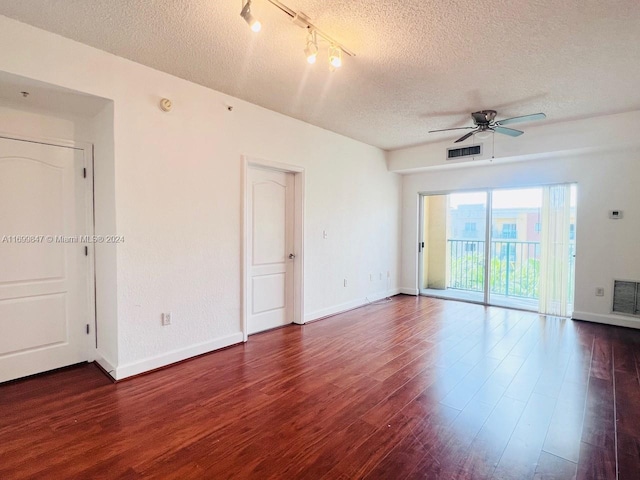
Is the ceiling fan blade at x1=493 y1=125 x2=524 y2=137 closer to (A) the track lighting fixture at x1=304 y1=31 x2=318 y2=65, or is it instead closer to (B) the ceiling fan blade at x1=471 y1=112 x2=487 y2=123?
(B) the ceiling fan blade at x1=471 y1=112 x2=487 y2=123

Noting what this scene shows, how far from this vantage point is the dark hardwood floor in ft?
5.95

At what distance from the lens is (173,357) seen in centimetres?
312

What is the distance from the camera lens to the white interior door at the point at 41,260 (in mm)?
2721

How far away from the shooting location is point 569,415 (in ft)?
7.50

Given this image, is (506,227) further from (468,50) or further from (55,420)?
(55,420)

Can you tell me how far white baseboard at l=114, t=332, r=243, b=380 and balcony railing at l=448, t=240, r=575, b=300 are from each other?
4.39 m

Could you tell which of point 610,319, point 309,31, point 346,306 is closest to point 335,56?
point 309,31

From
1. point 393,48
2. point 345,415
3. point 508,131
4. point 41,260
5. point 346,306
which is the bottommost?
point 345,415

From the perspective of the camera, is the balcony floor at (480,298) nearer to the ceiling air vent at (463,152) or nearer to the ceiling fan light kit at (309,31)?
the ceiling air vent at (463,152)

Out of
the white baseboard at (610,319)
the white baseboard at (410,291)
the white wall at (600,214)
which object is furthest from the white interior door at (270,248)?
the white baseboard at (610,319)

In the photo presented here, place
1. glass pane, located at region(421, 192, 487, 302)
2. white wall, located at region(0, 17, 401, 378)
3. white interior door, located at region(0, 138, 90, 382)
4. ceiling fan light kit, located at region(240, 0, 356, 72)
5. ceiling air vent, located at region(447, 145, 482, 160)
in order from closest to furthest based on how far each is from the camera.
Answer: ceiling fan light kit, located at region(240, 0, 356, 72) < white wall, located at region(0, 17, 401, 378) < white interior door, located at region(0, 138, 90, 382) < ceiling air vent, located at region(447, 145, 482, 160) < glass pane, located at region(421, 192, 487, 302)

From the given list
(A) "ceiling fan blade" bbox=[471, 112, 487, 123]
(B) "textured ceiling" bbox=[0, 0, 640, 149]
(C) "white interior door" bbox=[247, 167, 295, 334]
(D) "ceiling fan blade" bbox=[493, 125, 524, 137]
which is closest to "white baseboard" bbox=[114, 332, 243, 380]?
(C) "white interior door" bbox=[247, 167, 295, 334]

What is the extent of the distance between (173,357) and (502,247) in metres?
5.32

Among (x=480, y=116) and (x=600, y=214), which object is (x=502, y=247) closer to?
(x=600, y=214)
